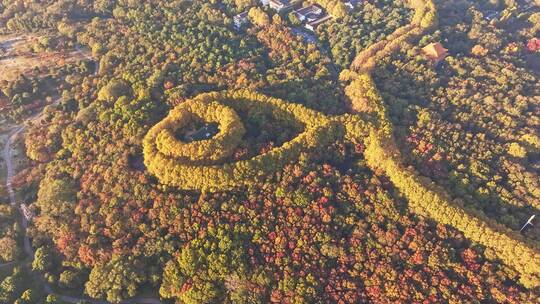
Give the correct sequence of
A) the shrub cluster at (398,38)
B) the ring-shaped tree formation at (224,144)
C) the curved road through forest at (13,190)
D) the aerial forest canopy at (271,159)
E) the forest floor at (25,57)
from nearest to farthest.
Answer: the aerial forest canopy at (271,159) → the curved road through forest at (13,190) → the ring-shaped tree formation at (224,144) → the shrub cluster at (398,38) → the forest floor at (25,57)

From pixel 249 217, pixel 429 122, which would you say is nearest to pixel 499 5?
pixel 429 122

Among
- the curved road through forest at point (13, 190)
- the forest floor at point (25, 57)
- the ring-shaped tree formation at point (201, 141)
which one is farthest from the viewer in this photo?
the forest floor at point (25, 57)

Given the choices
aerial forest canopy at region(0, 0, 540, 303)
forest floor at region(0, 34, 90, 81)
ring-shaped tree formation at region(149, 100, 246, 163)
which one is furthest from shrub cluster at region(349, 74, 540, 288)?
forest floor at region(0, 34, 90, 81)

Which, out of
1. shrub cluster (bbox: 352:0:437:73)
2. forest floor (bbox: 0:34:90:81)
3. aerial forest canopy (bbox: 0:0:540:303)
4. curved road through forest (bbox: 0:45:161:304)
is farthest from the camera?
forest floor (bbox: 0:34:90:81)

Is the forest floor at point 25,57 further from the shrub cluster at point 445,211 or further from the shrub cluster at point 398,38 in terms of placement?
the shrub cluster at point 445,211

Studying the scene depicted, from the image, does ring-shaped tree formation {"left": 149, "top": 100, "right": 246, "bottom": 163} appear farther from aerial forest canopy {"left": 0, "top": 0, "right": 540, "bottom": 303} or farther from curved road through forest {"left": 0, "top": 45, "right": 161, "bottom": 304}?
curved road through forest {"left": 0, "top": 45, "right": 161, "bottom": 304}

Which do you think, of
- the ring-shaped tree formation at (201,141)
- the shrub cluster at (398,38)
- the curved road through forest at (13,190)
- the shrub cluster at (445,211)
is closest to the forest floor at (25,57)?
the curved road through forest at (13,190)

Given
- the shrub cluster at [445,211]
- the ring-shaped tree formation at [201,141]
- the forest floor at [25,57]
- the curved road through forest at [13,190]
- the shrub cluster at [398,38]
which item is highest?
the shrub cluster at [398,38]
